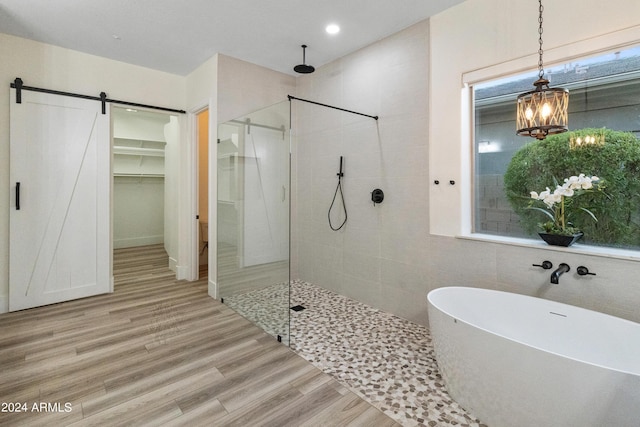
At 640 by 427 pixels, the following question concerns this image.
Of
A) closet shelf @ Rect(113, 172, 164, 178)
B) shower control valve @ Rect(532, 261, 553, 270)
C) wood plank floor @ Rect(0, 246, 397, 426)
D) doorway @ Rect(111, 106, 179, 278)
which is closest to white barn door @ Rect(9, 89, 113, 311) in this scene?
wood plank floor @ Rect(0, 246, 397, 426)

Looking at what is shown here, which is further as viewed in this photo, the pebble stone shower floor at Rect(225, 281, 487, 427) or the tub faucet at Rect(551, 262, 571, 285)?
the tub faucet at Rect(551, 262, 571, 285)

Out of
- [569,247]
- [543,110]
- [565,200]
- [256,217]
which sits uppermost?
[543,110]

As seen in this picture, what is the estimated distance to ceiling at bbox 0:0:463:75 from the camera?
8.45 feet

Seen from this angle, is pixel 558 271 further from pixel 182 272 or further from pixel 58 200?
pixel 58 200

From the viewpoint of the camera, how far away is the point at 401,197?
3.01m

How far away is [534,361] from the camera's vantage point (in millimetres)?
1408

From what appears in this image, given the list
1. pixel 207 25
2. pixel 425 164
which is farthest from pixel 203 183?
pixel 425 164

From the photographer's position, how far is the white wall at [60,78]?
121 inches

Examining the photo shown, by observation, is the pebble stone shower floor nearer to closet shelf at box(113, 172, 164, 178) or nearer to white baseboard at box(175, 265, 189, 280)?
white baseboard at box(175, 265, 189, 280)

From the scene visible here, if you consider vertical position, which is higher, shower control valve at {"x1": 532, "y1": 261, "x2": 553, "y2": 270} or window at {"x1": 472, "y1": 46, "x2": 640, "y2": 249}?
window at {"x1": 472, "y1": 46, "x2": 640, "y2": 249}

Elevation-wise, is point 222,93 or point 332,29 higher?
point 332,29

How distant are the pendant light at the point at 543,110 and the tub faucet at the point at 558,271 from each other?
97 centimetres

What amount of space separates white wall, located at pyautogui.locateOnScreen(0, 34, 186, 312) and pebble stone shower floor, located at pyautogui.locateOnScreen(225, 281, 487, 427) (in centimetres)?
250

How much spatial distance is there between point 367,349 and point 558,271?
1.43 meters
